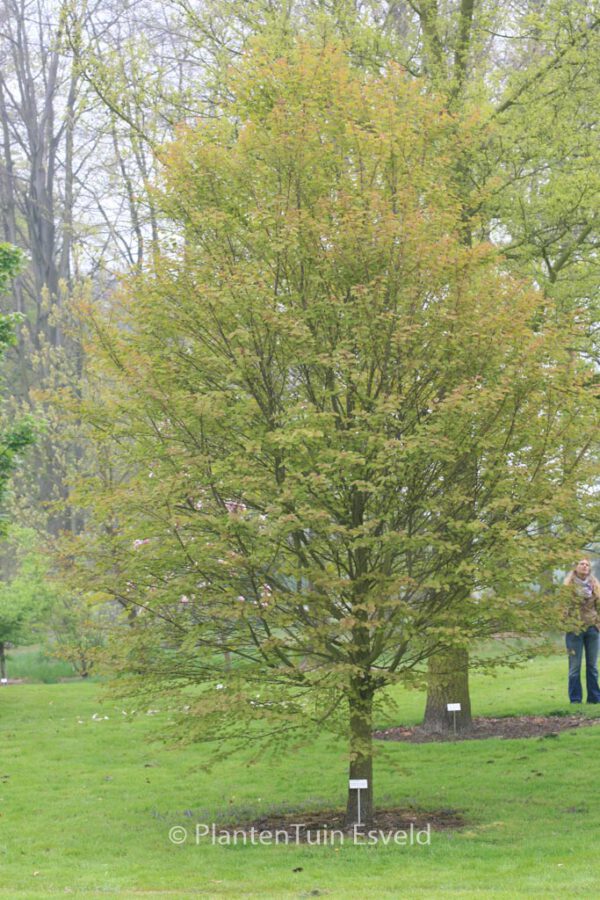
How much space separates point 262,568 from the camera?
312 inches

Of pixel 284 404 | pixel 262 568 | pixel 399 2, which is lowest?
pixel 262 568

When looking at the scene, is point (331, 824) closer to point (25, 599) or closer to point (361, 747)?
point (361, 747)

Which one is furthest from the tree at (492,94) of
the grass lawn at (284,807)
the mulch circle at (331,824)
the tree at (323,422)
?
the tree at (323,422)

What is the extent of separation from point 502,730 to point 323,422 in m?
6.53

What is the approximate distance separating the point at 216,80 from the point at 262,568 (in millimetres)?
7073

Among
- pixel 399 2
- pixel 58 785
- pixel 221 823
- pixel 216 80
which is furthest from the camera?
pixel 399 2

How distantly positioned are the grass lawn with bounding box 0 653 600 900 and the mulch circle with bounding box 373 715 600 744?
0.37m

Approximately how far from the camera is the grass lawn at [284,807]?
6816 mm

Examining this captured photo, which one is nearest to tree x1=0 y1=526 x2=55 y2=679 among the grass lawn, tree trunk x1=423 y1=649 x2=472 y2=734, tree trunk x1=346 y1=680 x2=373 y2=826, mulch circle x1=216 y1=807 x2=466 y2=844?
the grass lawn

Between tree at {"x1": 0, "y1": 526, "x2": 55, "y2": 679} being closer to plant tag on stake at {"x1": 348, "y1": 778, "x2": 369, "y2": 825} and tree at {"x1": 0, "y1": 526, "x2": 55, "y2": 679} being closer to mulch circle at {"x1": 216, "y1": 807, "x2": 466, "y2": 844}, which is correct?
mulch circle at {"x1": 216, "y1": 807, "x2": 466, "y2": 844}

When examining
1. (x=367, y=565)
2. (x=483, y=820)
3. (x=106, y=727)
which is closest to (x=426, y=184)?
(x=367, y=565)

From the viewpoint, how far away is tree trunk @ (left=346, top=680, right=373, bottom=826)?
309 inches

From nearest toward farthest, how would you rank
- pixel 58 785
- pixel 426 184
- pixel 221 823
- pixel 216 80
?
pixel 426 184
pixel 221 823
pixel 58 785
pixel 216 80

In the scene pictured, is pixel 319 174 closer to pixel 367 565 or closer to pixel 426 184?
pixel 426 184
